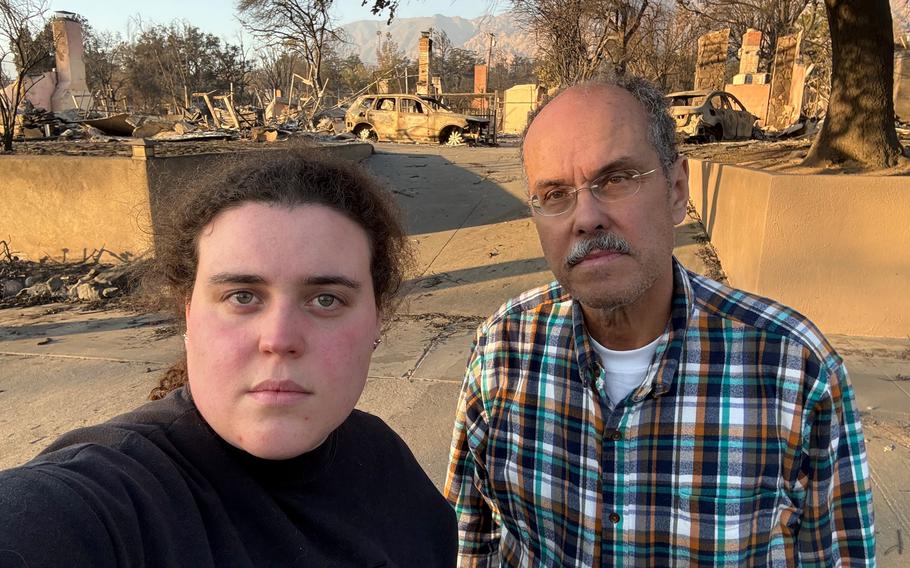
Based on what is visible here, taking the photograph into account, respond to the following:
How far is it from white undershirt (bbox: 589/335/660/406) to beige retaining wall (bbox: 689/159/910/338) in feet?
13.2

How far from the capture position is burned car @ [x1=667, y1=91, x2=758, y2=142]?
14.2m

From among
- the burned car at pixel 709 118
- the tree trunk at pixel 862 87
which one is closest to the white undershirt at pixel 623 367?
the tree trunk at pixel 862 87

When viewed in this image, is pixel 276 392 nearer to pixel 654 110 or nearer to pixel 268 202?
pixel 268 202

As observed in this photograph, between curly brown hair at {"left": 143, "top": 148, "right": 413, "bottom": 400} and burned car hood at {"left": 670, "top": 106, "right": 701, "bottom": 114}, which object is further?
burned car hood at {"left": 670, "top": 106, "right": 701, "bottom": 114}

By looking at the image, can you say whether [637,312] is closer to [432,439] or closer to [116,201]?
[432,439]

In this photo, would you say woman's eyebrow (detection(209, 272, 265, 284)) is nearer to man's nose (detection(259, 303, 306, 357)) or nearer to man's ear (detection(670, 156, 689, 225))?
man's nose (detection(259, 303, 306, 357))

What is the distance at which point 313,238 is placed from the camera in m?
1.11

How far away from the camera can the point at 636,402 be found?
1485mm

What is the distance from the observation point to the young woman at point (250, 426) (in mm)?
862

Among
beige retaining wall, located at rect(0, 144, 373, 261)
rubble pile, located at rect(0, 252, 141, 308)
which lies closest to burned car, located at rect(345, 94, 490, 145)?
beige retaining wall, located at rect(0, 144, 373, 261)

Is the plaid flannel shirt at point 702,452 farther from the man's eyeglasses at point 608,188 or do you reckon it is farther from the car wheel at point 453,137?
the car wheel at point 453,137

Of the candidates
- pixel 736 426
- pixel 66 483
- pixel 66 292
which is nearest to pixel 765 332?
pixel 736 426

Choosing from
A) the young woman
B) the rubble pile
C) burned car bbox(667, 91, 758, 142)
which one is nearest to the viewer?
the young woman

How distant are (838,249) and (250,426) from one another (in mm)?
5221
